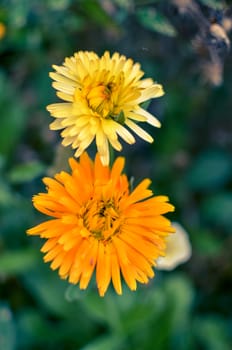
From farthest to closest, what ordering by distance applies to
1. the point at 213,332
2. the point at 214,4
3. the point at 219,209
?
1. the point at 219,209
2. the point at 213,332
3. the point at 214,4

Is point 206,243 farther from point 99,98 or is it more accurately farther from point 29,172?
point 99,98

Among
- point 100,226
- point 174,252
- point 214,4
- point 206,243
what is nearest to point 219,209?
point 206,243

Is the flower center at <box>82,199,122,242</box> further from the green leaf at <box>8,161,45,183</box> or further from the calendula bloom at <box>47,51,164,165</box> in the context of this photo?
the green leaf at <box>8,161,45,183</box>

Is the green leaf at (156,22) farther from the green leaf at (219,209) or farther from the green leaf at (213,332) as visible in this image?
the green leaf at (213,332)

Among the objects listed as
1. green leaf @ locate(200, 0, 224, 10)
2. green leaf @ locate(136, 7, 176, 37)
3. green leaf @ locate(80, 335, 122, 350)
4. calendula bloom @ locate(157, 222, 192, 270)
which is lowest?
green leaf @ locate(80, 335, 122, 350)

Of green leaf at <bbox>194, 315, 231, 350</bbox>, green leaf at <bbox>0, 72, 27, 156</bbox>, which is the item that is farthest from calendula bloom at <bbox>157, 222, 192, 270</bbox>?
green leaf at <bbox>0, 72, 27, 156</bbox>

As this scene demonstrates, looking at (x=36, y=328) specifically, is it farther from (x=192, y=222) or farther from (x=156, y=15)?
(x=156, y=15)

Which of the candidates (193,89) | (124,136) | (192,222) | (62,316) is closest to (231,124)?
(193,89)
